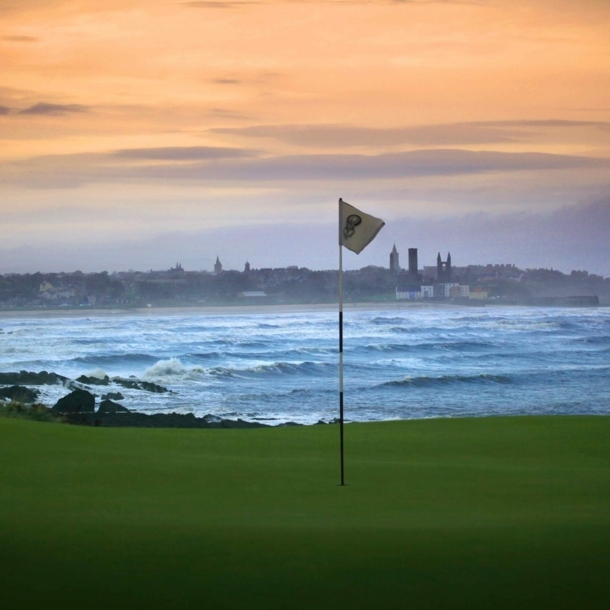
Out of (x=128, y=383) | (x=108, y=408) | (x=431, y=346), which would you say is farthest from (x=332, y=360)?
(x=108, y=408)

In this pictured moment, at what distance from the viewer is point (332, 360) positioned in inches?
1837

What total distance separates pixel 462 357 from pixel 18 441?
40.0 meters

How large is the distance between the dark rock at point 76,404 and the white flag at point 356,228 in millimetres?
17143

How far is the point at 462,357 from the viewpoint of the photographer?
164 ft

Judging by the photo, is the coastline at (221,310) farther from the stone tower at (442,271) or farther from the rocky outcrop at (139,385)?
the rocky outcrop at (139,385)

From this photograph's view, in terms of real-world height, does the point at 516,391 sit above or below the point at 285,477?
below

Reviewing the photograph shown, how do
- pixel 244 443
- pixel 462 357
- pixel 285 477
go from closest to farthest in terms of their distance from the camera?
1. pixel 285 477
2. pixel 244 443
3. pixel 462 357

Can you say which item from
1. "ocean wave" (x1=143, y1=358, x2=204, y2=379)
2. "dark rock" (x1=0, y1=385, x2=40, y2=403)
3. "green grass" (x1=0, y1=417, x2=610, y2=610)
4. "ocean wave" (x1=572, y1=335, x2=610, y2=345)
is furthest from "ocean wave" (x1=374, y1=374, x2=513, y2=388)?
"green grass" (x1=0, y1=417, x2=610, y2=610)

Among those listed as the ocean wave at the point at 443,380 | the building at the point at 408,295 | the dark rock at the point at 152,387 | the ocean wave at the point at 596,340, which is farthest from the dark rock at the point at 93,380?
the building at the point at 408,295

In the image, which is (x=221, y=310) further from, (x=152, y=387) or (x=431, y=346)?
(x=152, y=387)

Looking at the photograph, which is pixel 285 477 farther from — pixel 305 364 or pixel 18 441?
pixel 305 364

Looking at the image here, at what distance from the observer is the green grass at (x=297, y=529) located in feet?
16.5

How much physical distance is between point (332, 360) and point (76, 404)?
2251 cm

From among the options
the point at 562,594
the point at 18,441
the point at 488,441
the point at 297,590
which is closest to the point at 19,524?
the point at 297,590
